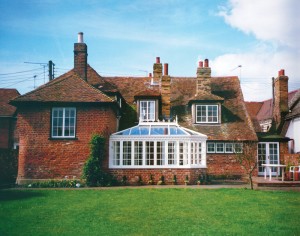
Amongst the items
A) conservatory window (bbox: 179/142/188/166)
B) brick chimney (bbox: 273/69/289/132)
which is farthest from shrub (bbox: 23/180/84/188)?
brick chimney (bbox: 273/69/289/132)

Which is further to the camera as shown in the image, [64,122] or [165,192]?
[64,122]

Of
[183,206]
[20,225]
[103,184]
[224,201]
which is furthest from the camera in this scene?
[103,184]

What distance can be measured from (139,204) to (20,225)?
4.27 m

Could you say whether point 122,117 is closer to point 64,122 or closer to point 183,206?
point 64,122

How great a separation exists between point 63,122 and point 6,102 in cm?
1335

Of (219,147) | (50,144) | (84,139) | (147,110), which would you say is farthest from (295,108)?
(50,144)

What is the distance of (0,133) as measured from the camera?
28.3m

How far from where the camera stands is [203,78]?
25969 mm

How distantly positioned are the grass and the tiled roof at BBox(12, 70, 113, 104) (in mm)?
6201

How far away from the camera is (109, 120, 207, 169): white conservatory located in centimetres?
1941

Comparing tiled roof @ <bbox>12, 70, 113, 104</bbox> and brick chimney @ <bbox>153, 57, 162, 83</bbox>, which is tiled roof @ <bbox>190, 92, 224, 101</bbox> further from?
tiled roof @ <bbox>12, 70, 113, 104</bbox>

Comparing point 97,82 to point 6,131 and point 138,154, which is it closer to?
point 138,154

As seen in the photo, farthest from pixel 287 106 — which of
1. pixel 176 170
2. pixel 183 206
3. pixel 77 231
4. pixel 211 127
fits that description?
pixel 77 231

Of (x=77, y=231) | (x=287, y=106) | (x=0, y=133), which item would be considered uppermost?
(x=287, y=106)
